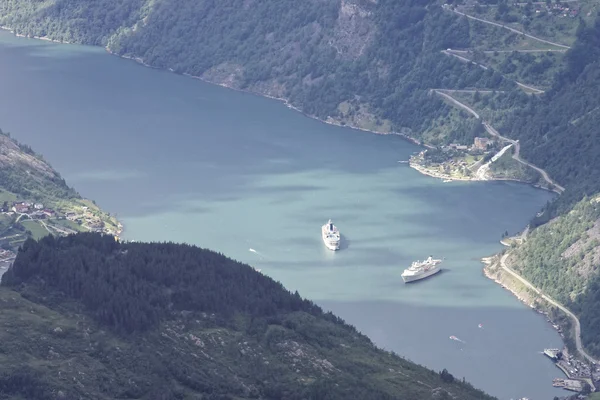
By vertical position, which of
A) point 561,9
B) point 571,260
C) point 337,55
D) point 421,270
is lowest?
point 337,55

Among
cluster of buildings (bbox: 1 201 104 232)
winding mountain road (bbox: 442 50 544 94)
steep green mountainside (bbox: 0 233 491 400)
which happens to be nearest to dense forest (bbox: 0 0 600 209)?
winding mountain road (bbox: 442 50 544 94)

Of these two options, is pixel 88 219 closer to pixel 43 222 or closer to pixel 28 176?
pixel 43 222

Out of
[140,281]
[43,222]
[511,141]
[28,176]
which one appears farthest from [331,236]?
[140,281]

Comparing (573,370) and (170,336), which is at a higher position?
(170,336)

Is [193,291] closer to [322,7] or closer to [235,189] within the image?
[235,189]

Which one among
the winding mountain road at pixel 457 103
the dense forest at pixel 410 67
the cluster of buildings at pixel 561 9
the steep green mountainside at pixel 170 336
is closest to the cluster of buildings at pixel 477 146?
the dense forest at pixel 410 67

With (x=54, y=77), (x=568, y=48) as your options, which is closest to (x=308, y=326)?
(x=568, y=48)

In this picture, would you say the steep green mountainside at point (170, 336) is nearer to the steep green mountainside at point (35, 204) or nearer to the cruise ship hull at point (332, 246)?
the cruise ship hull at point (332, 246)
